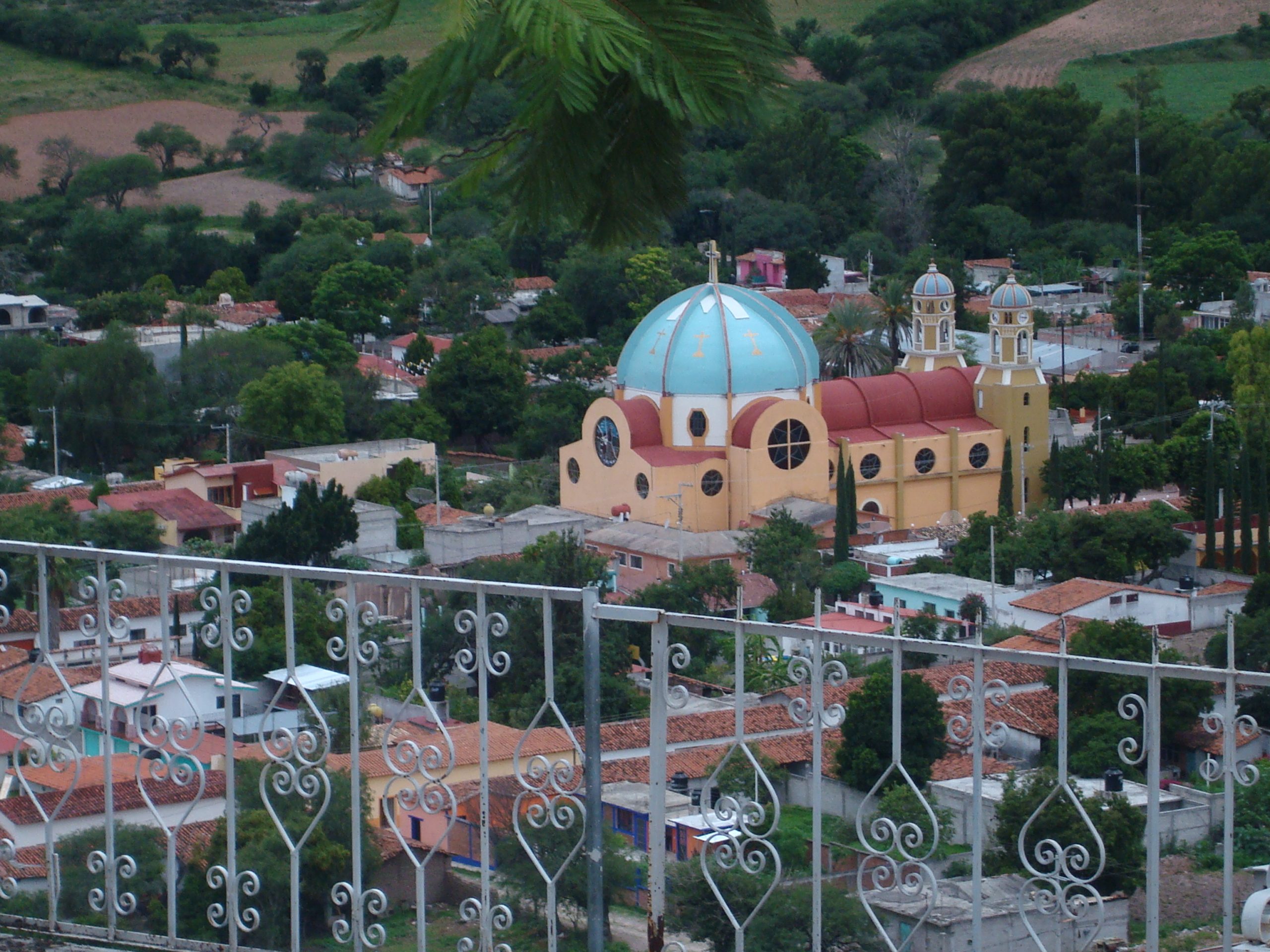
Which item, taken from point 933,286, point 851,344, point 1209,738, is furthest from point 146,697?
point 851,344

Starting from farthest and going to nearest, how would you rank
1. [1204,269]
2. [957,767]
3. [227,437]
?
[1204,269]
[227,437]
[957,767]

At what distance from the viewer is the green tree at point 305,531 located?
20.3m

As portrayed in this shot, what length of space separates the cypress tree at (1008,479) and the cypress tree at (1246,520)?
3.74 metres

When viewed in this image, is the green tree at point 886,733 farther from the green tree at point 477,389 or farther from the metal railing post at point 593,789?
the green tree at point 477,389

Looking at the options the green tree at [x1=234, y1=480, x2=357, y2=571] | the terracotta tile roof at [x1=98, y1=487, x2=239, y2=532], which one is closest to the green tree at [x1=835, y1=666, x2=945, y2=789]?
the green tree at [x1=234, y1=480, x2=357, y2=571]

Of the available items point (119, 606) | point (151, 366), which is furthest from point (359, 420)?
point (119, 606)

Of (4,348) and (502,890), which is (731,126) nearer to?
(502,890)

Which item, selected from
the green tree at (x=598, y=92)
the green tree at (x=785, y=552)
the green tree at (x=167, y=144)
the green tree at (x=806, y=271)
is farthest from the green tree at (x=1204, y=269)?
the green tree at (x=598, y=92)

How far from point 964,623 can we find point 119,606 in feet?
37.8

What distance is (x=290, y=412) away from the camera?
27.9 metres

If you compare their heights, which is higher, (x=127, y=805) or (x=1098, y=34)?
(x=1098, y=34)

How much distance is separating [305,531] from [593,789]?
16.8 meters

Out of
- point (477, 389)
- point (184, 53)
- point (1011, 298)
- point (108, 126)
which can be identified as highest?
point (184, 53)

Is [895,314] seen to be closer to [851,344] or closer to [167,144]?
[851,344]
